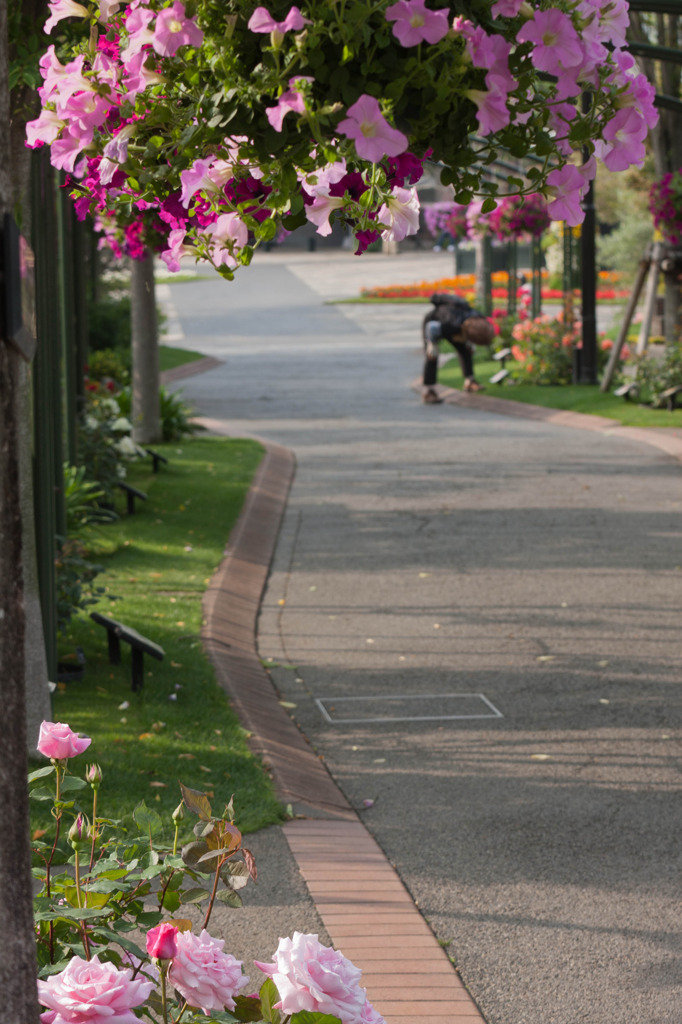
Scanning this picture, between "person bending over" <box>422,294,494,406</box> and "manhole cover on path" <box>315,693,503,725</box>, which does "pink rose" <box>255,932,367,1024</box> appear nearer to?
"manhole cover on path" <box>315,693,503,725</box>

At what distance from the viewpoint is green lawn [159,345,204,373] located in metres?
26.5

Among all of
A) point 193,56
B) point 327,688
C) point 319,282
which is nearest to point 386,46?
point 193,56

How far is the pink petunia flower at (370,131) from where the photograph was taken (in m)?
1.63

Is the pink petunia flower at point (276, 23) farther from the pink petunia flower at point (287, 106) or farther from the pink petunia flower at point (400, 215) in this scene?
the pink petunia flower at point (400, 215)

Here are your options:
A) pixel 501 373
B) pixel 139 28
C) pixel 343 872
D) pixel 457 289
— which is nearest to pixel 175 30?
pixel 139 28

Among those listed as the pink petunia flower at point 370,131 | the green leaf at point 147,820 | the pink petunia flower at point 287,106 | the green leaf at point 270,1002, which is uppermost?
the pink petunia flower at point 287,106

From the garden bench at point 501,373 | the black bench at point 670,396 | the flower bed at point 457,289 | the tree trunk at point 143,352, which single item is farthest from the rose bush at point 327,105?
the flower bed at point 457,289

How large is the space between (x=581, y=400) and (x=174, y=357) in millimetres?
11833

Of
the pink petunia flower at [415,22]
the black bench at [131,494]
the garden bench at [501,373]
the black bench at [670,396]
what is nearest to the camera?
the pink petunia flower at [415,22]

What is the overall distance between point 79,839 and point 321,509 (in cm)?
952

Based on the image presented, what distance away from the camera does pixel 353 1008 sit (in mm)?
2020

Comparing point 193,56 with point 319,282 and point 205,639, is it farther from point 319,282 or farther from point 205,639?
point 319,282

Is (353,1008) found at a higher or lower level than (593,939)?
higher

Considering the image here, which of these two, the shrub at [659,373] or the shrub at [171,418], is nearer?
the shrub at [171,418]
